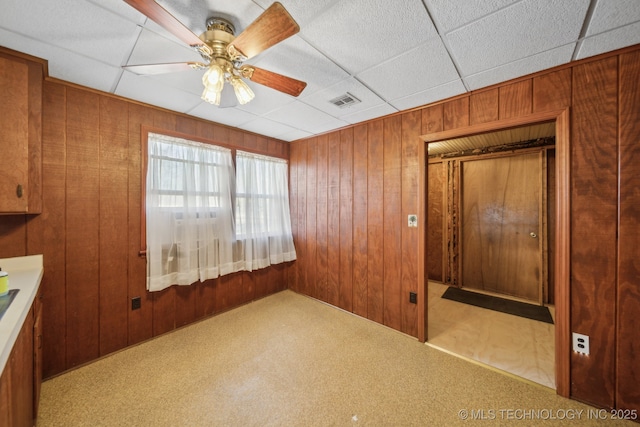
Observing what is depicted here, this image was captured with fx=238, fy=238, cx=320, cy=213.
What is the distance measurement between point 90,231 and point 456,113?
3472mm

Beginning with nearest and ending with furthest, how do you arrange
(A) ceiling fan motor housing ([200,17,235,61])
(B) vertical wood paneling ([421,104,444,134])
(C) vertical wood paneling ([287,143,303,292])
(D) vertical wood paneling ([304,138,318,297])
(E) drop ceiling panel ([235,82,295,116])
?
(A) ceiling fan motor housing ([200,17,235,61]) → (E) drop ceiling panel ([235,82,295,116]) → (B) vertical wood paneling ([421,104,444,134]) → (D) vertical wood paneling ([304,138,318,297]) → (C) vertical wood paneling ([287,143,303,292])

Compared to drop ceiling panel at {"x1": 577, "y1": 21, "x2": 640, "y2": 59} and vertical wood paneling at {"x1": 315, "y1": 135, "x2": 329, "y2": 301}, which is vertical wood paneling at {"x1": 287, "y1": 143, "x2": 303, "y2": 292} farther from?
drop ceiling panel at {"x1": 577, "y1": 21, "x2": 640, "y2": 59}

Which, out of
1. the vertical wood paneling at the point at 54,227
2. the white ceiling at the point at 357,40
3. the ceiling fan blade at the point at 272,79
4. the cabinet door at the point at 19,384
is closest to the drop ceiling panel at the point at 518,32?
the white ceiling at the point at 357,40

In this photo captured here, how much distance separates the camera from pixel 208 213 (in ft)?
9.07

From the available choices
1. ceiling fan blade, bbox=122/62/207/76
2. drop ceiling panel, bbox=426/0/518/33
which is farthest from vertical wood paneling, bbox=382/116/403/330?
ceiling fan blade, bbox=122/62/207/76

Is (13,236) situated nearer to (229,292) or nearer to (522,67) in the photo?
(229,292)

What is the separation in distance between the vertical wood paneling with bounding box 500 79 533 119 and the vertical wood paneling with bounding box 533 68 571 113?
0.04 m

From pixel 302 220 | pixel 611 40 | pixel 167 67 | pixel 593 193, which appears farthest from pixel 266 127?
pixel 593 193

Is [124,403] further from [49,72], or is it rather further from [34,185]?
[49,72]

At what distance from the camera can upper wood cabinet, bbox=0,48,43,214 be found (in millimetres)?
1541

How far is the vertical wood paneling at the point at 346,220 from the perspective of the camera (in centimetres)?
304

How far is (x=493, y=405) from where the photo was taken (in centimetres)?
165

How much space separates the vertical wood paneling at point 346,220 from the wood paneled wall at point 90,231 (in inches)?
76.2

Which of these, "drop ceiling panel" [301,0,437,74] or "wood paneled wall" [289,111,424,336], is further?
"wood paneled wall" [289,111,424,336]
